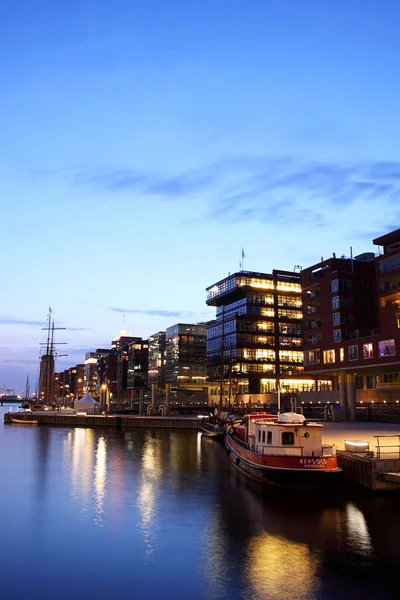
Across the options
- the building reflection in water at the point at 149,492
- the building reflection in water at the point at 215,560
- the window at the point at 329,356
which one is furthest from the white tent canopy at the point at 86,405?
the building reflection in water at the point at 215,560

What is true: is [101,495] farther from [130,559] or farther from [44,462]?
[44,462]

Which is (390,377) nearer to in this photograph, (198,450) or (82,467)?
(198,450)

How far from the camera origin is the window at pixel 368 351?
84.6m

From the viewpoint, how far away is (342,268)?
327 ft

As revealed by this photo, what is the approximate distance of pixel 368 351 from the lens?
8556 cm

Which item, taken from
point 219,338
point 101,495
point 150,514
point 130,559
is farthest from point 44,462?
point 219,338

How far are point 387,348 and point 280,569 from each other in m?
61.3

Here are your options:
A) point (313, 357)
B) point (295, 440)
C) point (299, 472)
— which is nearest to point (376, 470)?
point (299, 472)

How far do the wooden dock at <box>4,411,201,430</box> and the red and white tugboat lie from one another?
7307 cm

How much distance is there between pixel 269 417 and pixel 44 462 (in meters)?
27.4

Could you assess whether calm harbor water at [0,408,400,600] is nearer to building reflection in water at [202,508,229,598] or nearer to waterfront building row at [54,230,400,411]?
building reflection in water at [202,508,229,598]

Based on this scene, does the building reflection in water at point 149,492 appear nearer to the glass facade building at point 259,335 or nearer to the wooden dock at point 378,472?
the wooden dock at point 378,472

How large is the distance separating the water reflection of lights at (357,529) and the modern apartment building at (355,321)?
48.3m

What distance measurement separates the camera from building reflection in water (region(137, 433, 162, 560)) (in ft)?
102
